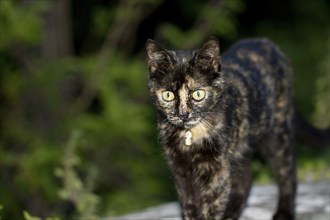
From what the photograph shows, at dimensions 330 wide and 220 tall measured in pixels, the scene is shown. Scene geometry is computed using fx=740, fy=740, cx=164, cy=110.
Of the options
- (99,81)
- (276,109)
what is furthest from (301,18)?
(276,109)

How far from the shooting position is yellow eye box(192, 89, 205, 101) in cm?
479

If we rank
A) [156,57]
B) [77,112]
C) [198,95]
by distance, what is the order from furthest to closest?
1. [77,112]
2. [156,57]
3. [198,95]

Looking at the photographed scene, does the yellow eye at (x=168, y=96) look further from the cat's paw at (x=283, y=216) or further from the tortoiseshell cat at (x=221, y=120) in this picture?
the cat's paw at (x=283, y=216)

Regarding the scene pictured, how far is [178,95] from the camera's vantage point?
4777 millimetres

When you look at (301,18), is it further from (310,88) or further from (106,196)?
(106,196)

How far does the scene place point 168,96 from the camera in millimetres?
4828

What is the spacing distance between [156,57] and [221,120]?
2.05 ft

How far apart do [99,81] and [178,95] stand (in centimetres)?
488

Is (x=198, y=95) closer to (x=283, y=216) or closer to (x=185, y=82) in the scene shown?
(x=185, y=82)

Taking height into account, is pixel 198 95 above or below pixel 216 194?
above

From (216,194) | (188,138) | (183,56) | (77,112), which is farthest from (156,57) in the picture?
(77,112)

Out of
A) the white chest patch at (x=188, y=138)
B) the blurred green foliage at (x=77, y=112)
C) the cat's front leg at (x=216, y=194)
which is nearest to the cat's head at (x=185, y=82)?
the white chest patch at (x=188, y=138)

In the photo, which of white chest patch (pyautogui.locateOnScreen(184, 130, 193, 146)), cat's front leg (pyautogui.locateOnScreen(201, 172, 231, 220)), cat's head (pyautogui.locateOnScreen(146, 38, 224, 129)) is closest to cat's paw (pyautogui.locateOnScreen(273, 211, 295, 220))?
cat's front leg (pyautogui.locateOnScreen(201, 172, 231, 220))

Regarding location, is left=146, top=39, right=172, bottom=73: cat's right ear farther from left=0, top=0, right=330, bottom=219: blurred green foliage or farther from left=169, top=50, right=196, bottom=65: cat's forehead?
left=0, top=0, right=330, bottom=219: blurred green foliage
